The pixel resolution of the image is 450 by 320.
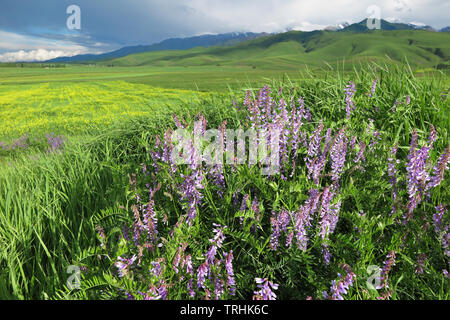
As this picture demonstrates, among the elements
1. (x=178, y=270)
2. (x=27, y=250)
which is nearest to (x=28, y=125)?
(x=27, y=250)

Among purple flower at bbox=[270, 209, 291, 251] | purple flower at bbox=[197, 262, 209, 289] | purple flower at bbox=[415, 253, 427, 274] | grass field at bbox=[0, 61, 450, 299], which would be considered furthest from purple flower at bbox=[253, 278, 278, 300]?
purple flower at bbox=[415, 253, 427, 274]

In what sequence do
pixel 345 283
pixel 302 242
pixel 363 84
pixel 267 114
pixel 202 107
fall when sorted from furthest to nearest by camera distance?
1. pixel 202 107
2. pixel 363 84
3. pixel 267 114
4. pixel 302 242
5. pixel 345 283

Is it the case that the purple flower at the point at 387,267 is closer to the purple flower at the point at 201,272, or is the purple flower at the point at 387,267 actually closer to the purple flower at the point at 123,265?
the purple flower at the point at 201,272

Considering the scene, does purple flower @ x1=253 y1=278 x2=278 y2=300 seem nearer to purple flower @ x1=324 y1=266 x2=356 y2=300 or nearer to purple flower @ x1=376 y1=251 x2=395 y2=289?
purple flower @ x1=324 y1=266 x2=356 y2=300

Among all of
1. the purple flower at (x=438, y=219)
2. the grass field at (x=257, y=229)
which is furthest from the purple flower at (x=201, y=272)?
the purple flower at (x=438, y=219)

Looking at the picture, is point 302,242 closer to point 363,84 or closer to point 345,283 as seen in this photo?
point 345,283

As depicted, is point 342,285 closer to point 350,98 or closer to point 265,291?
point 265,291

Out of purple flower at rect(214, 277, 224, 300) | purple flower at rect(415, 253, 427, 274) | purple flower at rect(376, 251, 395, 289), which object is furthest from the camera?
purple flower at rect(415, 253, 427, 274)

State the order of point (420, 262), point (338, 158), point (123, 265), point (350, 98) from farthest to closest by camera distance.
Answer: point (350, 98) → point (338, 158) → point (420, 262) → point (123, 265)

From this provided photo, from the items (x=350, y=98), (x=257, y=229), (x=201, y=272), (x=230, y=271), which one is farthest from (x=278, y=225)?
(x=350, y=98)

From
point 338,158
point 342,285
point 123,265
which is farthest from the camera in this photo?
point 338,158

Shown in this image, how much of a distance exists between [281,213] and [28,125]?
36.3 feet

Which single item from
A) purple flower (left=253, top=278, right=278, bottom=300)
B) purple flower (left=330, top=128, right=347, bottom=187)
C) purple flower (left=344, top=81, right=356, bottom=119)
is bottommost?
purple flower (left=253, top=278, right=278, bottom=300)
